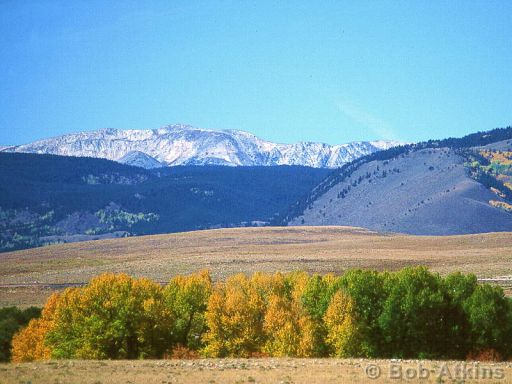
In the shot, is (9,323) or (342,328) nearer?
(342,328)

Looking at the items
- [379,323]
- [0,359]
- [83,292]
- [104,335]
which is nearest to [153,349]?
[104,335]

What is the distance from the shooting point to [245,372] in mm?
44750

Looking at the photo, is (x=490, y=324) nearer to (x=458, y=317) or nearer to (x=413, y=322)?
(x=458, y=317)

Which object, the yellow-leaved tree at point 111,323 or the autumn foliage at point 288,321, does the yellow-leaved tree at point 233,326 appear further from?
the yellow-leaved tree at point 111,323

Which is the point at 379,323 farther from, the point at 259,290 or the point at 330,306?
the point at 259,290

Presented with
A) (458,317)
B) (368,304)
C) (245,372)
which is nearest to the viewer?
(245,372)

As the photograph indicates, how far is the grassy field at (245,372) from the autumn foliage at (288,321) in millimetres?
14027

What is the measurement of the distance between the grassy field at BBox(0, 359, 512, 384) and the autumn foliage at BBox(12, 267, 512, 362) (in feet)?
46.0

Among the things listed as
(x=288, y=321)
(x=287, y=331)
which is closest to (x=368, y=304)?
(x=288, y=321)

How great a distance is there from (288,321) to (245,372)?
2004 centimetres

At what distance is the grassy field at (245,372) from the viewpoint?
4169 cm

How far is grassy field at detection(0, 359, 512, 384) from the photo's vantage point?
41688 millimetres

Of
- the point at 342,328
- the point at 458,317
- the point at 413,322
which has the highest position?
the point at 342,328

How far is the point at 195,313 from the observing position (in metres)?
70.8
